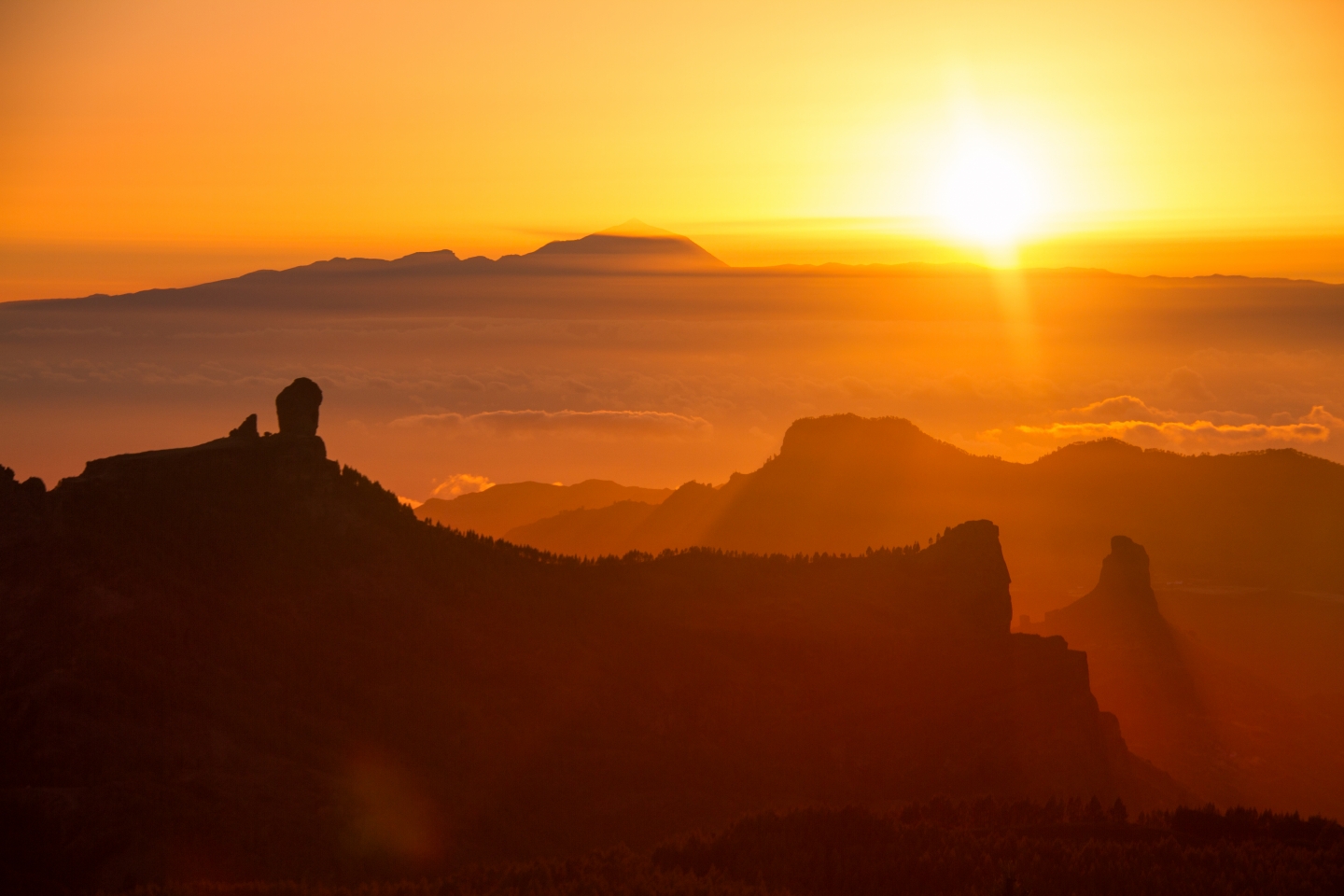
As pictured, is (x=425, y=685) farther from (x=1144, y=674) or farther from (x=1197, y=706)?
(x=1144, y=674)

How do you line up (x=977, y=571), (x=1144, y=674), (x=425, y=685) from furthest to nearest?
(x=1144, y=674), (x=977, y=571), (x=425, y=685)

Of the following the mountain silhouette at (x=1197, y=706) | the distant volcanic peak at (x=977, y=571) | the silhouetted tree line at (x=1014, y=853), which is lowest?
the mountain silhouette at (x=1197, y=706)

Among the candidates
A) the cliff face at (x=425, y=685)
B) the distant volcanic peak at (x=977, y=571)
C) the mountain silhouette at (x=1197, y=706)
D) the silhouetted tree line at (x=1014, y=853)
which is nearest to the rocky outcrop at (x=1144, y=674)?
the mountain silhouette at (x=1197, y=706)

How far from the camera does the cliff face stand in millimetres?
64250

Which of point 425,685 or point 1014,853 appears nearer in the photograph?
point 1014,853

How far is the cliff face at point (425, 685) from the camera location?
64250 mm

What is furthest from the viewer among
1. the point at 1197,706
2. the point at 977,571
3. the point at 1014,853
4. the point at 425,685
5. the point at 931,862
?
the point at 1197,706

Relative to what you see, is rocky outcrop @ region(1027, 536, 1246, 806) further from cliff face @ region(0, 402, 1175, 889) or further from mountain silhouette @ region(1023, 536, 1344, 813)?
cliff face @ region(0, 402, 1175, 889)

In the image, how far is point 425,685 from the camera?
258 ft

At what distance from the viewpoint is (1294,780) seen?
134m

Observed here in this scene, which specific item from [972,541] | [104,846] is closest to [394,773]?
[104,846]

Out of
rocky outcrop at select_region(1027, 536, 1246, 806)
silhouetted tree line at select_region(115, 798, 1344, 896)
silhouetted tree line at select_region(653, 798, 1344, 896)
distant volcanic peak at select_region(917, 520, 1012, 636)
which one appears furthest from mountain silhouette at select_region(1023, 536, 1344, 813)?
silhouetted tree line at select_region(115, 798, 1344, 896)

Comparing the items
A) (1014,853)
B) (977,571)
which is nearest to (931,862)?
(1014,853)

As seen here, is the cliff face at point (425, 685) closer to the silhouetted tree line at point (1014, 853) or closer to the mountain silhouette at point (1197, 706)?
the silhouetted tree line at point (1014, 853)
